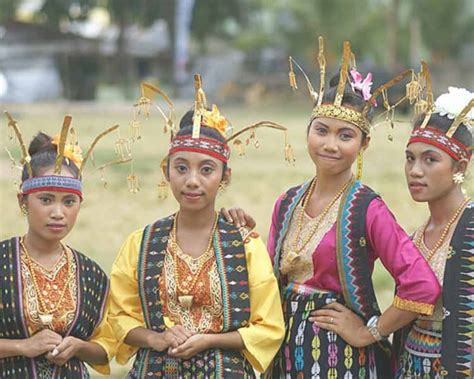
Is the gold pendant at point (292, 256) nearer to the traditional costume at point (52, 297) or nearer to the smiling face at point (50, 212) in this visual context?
the traditional costume at point (52, 297)

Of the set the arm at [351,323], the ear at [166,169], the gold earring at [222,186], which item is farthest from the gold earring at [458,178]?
the ear at [166,169]

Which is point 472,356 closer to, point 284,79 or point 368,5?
point 284,79

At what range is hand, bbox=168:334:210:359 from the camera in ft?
11.3

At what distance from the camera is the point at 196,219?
143 inches

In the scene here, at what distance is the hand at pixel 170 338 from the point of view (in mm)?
3445

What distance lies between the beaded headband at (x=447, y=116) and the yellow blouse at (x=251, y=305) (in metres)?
0.79

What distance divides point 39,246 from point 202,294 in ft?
2.16

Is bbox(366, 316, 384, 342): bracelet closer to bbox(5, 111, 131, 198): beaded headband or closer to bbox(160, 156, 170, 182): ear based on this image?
bbox(160, 156, 170, 182): ear

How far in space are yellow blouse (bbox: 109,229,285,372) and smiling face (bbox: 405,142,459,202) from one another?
26.0 inches

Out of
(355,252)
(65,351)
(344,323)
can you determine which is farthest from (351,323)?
(65,351)

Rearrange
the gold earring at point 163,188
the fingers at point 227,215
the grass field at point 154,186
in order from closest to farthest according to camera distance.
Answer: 1. the fingers at point 227,215
2. the gold earring at point 163,188
3. the grass field at point 154,186

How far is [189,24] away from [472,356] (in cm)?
3215

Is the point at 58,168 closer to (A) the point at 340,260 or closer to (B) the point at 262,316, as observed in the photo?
(B) the point at 262,316

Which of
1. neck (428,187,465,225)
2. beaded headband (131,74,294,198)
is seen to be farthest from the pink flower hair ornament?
neck (428,187,465,225)
